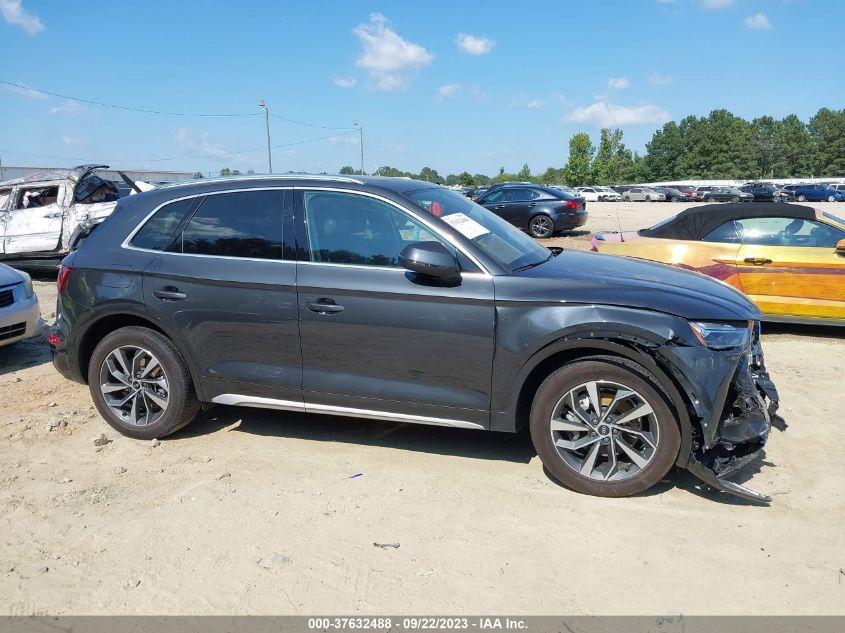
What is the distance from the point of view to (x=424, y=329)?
12.7 ft

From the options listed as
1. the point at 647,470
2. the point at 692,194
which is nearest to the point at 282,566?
the point at 647,470

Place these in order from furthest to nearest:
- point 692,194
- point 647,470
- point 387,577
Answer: point 692,194 → point 647,470 → point 387,577

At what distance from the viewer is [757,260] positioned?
278 inches

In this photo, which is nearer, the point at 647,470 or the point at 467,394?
the point at 647,470

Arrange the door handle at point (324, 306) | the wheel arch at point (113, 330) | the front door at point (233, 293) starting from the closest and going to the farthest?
the door handle at point (324, 306) → the front door at point (233, 293) → the wheel arch at point (113, 330)

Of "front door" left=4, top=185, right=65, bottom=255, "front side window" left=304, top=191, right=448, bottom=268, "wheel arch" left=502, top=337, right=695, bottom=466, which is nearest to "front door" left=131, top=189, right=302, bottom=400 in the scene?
"front side window" left=304, top=191, right=448, bottom=268

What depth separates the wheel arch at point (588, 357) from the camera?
3525 millimetres

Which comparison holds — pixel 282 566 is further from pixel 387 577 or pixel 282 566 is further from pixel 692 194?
pixel 692 194

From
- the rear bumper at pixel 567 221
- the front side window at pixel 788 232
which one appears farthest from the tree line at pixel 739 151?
the front side window at pixel 788 232

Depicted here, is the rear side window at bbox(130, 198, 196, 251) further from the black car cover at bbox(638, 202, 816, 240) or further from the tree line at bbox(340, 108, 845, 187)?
the tree line at bbox(340, 108, 845, 187)

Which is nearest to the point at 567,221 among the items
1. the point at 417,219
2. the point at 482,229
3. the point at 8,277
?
the point at 8,277

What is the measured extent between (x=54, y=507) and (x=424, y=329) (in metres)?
2.37

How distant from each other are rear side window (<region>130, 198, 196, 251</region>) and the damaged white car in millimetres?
8025

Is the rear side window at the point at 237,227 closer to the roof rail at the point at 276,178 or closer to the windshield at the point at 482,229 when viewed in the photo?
the roof rail at the point at 276,178
